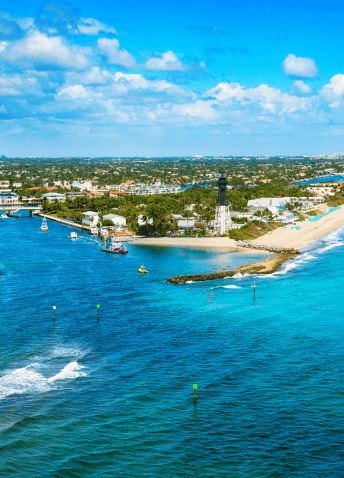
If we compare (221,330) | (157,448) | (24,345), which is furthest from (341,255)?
(157,448)

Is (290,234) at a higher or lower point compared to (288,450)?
higher

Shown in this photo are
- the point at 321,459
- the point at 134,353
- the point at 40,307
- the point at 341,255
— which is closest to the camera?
the point at 321,459

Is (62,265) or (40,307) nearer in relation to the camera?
(40,307)

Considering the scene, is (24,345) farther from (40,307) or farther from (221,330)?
(221,330)

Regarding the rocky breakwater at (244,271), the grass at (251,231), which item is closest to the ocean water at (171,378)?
the rocky breakwater at (244,271)

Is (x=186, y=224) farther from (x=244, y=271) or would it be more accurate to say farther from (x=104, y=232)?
(x=244, y=271)

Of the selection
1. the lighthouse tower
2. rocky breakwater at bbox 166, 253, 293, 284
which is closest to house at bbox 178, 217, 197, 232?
the lighthouse tower

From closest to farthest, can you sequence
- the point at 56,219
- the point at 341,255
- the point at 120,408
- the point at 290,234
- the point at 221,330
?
the point at 120,408
the point at 221,330
the point at 341,255
the point at 290,234
the point at 56,219

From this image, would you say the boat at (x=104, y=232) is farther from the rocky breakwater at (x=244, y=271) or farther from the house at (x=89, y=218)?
the rocky breakwater at (x=244, y=271)
